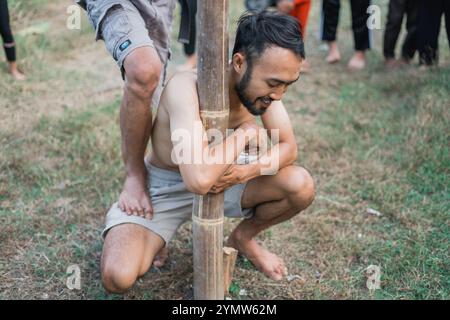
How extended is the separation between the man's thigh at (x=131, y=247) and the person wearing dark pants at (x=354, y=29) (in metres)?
3.85

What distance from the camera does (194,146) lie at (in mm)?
2211

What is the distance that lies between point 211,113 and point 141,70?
1.63 feet

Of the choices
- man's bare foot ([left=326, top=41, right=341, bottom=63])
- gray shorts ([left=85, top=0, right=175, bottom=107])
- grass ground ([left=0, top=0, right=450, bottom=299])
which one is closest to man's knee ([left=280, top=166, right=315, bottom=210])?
grass ground ([left=0, top=0, right=450, bottom=299])

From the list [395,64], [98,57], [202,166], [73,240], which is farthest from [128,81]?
[395,64]

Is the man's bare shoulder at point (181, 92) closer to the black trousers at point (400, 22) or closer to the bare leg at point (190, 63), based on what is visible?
the bare leg at point (190, 63)

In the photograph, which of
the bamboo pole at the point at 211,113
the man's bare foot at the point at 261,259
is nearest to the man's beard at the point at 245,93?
the bamboo pole at the point at 211,113

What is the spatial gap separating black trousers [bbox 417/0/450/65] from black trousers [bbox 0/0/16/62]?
3.71 meters

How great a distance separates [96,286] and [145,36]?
4.21 feet

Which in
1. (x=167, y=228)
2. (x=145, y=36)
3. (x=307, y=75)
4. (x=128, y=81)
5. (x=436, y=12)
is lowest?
(x=307, y=75)

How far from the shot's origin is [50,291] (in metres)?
2.77

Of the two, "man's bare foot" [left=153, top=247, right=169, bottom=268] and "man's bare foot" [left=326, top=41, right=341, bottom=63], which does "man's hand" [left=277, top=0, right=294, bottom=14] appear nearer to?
"man's bare foot" [left=326, top=41, right=341, bottom=63]

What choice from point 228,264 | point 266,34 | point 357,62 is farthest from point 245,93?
point 357,62

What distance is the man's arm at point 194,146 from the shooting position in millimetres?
2219
